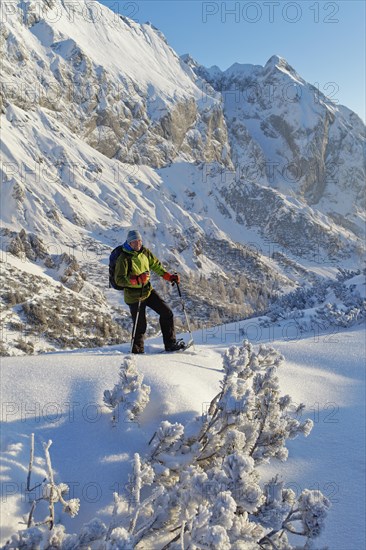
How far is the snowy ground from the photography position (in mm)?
2543

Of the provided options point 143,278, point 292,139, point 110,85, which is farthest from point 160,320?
point 292,139

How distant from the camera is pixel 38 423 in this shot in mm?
3016

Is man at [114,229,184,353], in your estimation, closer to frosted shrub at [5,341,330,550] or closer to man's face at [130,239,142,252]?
man's face at [130,239,142,252]

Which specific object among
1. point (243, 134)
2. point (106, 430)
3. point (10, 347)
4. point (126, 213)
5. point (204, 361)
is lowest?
point (10, 347)

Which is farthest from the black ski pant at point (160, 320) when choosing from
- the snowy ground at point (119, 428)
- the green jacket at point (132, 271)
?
the snowy ground at point (119, 428)

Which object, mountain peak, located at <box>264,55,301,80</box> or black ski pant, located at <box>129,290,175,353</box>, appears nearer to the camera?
black ski pant, located at <box>129,290,175,353</box>

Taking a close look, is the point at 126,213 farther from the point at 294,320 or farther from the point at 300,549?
the point at 300,549

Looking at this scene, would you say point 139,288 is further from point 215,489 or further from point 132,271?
point 215,489

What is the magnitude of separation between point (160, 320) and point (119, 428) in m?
3.10

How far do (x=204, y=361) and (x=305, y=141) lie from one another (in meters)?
175

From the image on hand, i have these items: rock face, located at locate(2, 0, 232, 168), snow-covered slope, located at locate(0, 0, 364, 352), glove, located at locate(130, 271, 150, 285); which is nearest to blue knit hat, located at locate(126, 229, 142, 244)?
Answer: glove, located at locate(130, 271, 150, 285)

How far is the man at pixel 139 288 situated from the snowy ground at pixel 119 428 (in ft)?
3.69

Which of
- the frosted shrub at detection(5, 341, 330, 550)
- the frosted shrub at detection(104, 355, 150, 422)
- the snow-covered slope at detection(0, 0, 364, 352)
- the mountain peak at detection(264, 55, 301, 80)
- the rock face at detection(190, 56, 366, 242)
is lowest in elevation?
the frosted shrub at detection(5, 341, 330, 550)

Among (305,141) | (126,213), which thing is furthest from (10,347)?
(305,141)
